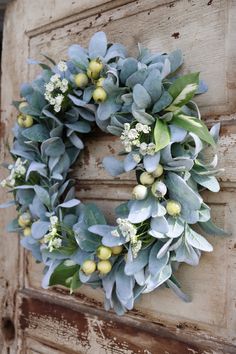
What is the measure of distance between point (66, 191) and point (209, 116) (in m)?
0.38

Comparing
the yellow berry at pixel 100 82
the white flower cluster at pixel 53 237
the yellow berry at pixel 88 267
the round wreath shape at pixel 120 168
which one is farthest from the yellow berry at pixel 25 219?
the yellow berry at pixel 100 82

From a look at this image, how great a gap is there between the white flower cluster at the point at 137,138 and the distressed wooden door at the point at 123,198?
13 cm

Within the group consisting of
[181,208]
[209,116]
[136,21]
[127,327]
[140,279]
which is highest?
[136,21]

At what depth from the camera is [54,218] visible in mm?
919

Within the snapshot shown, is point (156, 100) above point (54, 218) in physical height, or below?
above

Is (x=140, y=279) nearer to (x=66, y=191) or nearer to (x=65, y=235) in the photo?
(x=65, y=235)

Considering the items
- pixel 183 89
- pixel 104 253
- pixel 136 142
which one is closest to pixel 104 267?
pixel 104 253

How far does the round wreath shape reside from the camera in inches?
31.6

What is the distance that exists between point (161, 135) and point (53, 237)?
0.97ft

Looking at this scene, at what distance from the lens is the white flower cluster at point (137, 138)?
2.61 ft

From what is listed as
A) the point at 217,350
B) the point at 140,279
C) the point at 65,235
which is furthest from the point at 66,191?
the point at 217,350

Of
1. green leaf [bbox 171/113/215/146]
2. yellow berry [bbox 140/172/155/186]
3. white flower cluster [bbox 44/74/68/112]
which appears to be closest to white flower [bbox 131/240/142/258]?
yellow berry [bbox 140/172/155/186]

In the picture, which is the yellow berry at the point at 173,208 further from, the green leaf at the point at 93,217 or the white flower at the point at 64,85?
the white flower at the point at 64,85

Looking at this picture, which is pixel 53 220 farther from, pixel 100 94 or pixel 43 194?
pixel 100 94
